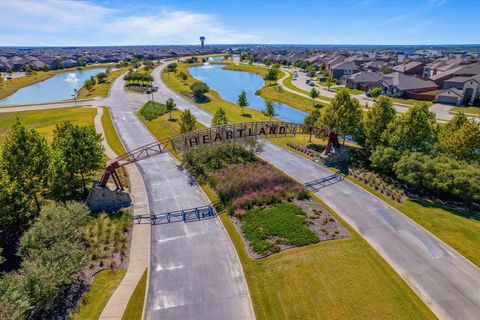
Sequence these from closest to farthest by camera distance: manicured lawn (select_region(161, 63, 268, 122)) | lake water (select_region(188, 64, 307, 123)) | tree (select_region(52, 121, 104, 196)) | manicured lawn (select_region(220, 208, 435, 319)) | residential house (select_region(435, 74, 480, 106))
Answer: manicured lawn (select_region(220, 208, 435, 319)), tree (select_region(52, 121, 104, 196)), manicured lawn (select_region(161, 63, 268, 122)), residential house (select_region(435, 74, 480, 106)), lake water (select_region(188, 64, 307, 123))

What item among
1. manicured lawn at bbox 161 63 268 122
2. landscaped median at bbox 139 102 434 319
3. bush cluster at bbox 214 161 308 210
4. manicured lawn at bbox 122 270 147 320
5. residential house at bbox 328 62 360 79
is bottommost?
manicured lawn at bbox 122 270 147 320

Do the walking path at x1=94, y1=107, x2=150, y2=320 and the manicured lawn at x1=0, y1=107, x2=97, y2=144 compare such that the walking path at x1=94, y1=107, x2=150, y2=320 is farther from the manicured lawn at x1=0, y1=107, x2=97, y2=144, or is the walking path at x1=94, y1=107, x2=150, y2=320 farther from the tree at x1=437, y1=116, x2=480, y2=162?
the tree at x1=437, y1=116, x2=480, y2=162

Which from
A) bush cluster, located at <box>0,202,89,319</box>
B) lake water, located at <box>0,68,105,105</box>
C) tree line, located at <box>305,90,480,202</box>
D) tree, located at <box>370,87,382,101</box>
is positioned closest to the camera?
bush cluster, located at <box>0,202,89,319</box>

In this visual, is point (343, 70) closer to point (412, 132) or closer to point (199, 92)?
point (199, 92)

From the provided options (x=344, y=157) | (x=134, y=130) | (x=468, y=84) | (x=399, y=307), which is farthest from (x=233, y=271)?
(x=468, y=84)

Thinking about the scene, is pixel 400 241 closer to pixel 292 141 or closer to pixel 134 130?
pixel 292 141

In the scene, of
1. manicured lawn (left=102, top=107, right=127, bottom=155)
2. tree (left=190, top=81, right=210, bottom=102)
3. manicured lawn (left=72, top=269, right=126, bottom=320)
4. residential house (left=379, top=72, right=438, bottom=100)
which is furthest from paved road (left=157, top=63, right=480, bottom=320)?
residential house (left=379, top=72, right=438, bottom=100)

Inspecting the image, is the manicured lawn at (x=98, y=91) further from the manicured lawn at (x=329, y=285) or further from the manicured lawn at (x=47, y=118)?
the manicured lawn at (x=329, y=285)
